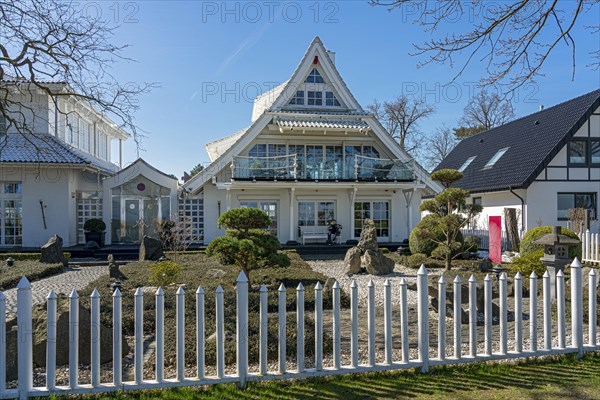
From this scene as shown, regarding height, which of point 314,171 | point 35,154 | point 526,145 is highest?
point 526,145

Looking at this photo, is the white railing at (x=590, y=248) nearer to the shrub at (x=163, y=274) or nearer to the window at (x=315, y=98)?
the window at (x=315, y=98)

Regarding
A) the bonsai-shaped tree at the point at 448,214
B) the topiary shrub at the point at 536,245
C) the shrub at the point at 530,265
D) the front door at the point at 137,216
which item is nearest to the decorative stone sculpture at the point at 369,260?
the bonsai-shaped tree at the point at 448,214

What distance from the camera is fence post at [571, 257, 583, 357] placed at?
5.01 m

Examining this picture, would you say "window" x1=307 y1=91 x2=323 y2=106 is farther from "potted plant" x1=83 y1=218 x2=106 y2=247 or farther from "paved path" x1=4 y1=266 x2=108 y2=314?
"paved path" x1=4 y1=266 x2=108 y2=314

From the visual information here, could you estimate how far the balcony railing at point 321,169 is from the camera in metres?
19.3

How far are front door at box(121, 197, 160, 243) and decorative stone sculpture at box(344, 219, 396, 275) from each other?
10746 millimetres

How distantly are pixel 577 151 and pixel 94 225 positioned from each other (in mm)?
23996

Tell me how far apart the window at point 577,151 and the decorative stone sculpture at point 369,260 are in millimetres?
14274

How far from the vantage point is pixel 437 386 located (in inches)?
165

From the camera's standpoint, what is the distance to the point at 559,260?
864 centimetres

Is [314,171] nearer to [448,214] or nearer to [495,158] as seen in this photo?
[448,214]

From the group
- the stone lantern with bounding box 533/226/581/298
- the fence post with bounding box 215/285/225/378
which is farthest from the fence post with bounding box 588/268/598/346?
the fence post with bounding box 215/285/225/378

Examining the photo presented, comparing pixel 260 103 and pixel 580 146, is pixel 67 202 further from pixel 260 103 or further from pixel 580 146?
pixel 580 146

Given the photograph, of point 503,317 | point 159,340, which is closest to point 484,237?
point 503,317
